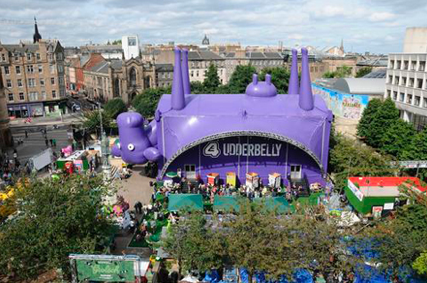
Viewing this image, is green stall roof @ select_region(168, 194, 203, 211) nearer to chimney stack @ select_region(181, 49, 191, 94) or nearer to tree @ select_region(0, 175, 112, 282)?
tree @ select_region(0, 175, 112, 282)

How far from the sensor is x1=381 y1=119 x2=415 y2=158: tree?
3519cm

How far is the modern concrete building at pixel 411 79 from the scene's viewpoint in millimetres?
42312

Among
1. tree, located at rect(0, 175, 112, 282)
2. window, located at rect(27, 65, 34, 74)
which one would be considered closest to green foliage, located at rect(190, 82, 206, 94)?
window, located at rect(27, 65, 34, 74)

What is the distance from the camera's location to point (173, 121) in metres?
31.3

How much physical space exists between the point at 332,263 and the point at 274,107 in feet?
57.8

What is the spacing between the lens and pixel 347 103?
5312cm

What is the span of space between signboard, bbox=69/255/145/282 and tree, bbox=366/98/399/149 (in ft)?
109

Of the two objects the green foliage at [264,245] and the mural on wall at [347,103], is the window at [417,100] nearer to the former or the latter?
the mural on wall at [347,103]

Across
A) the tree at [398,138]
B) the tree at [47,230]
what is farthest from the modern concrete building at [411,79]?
the tree at [47,230]

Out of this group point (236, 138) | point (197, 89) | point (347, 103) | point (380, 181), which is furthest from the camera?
point (197, 89)

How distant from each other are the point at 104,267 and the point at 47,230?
2.94 meters

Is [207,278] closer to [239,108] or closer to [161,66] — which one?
[239,108]

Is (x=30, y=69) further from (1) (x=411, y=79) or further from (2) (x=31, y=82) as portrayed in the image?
(1) (x=411, y=79)

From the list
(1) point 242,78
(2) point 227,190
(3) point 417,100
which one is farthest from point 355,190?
(1) point 242,78
